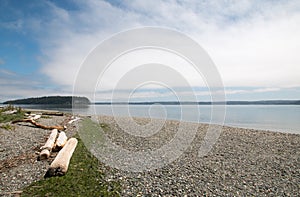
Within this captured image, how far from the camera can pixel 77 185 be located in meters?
7.48

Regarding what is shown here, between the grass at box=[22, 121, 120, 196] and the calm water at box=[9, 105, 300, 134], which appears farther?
the calm water at box=[9, 105, 300, 134]

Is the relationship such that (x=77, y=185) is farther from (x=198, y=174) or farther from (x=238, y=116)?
(x=238, y=116)

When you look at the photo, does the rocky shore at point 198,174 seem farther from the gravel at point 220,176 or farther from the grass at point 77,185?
the grass at point 77,185

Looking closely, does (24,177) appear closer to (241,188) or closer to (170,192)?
(170,192)

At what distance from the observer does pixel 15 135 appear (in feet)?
50.1

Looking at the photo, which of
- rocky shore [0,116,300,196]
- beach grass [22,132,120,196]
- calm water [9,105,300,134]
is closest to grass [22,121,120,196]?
beach grass [22,132,120,196]

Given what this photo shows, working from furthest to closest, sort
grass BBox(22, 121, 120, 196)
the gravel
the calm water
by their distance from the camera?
the calm water < the gravel < grass BBox(22, 121, 120, 196)

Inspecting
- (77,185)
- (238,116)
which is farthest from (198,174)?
(238,116)

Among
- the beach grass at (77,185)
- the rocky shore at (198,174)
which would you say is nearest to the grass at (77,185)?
the beach grass at (77,185)

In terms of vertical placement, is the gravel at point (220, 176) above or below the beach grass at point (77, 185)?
below

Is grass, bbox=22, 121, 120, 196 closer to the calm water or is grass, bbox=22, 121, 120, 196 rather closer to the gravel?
the gravel

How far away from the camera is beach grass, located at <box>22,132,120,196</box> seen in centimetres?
695

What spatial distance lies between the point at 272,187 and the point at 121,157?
20.6 ft

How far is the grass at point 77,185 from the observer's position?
6.95 m
